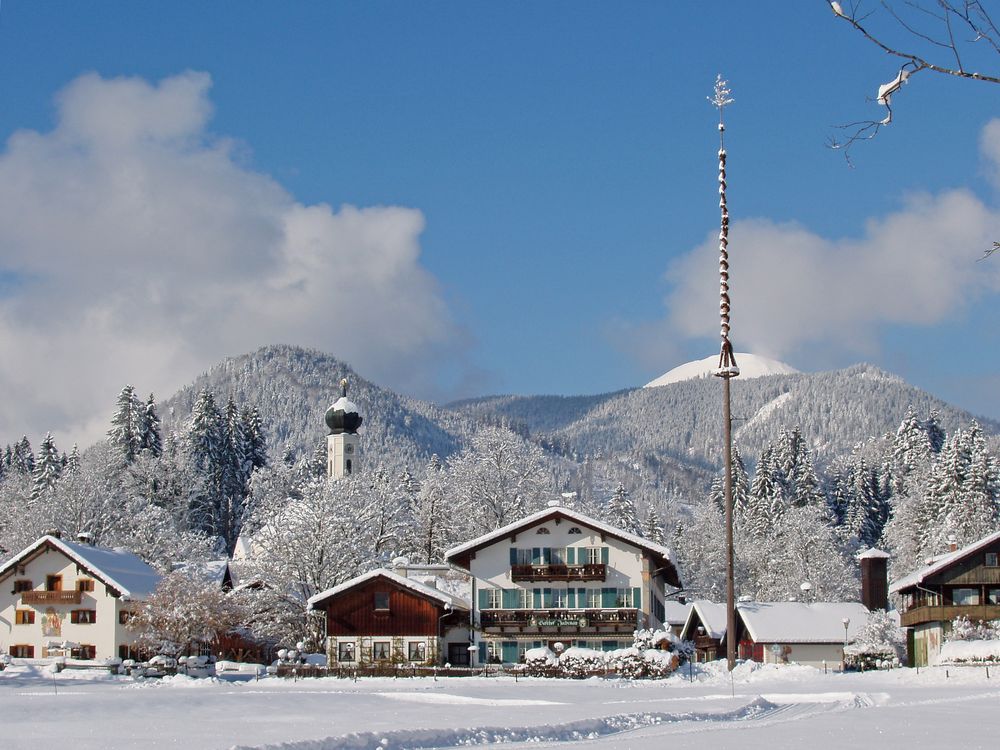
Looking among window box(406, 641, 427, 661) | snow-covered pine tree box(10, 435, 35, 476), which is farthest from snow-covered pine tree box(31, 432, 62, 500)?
window box(406, 641, 427, 661)

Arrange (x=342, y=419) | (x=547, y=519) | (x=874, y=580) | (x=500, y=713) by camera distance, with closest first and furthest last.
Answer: (x=500, y=713)
(x=547, y=519)
(x=874, y=580)
(x=342, y=419)

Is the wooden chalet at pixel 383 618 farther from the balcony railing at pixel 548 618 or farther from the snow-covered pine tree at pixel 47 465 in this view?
the snow-covered pine tree at pixel 47 465

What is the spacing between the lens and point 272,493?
97.9 meters

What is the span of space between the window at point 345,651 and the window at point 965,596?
30498mm

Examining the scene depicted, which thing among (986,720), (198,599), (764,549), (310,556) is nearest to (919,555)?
(764,549)

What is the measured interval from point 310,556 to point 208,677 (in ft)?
69.0

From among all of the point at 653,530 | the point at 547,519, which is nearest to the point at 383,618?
the point at 547,519

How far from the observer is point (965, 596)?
67000 mm

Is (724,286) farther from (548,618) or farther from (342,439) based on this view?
(342,439)

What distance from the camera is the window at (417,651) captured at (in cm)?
6469

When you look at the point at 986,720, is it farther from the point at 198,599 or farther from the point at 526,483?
the point at 526,483

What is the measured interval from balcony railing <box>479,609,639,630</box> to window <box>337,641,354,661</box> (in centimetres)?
664

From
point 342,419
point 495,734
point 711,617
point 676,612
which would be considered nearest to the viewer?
point 495,734

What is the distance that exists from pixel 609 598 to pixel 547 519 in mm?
5043
